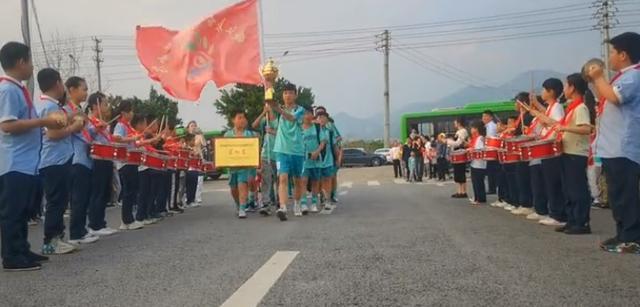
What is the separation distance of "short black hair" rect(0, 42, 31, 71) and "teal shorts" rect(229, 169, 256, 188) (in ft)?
15.3

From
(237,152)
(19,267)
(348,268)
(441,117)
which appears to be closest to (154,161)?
(237,152)

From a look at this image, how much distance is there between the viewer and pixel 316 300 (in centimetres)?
423

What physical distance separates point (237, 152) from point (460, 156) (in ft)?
17.1

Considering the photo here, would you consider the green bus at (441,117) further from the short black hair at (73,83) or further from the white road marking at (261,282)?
the white road marking at (261,282)

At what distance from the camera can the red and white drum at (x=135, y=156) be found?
28.0 feet

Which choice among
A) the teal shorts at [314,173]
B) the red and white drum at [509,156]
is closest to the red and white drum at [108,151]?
the teal shorts at [314,173]

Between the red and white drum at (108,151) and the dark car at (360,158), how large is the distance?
4191cm

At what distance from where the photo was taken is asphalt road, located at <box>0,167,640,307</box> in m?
4.33

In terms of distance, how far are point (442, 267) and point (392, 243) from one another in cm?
134

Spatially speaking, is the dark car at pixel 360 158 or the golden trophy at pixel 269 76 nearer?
the golden trophy at pixel 269 76

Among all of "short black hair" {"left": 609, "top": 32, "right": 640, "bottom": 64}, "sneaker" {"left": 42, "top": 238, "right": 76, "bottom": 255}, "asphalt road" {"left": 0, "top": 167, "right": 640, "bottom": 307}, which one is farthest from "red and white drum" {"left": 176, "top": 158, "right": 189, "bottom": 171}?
"short black hair" {"left": 609, "top": 32, "right": 640, "bottom": 64}

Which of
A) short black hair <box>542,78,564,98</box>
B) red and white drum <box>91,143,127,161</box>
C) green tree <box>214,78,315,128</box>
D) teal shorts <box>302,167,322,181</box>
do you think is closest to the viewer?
red and white drum <box>91,143,127,161</box>

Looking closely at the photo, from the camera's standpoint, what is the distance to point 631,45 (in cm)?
612

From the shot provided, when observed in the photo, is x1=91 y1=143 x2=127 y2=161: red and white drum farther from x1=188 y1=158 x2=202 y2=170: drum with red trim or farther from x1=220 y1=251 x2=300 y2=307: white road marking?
x1=188 y1=158 x2=202 y2=170: drum with red trim
